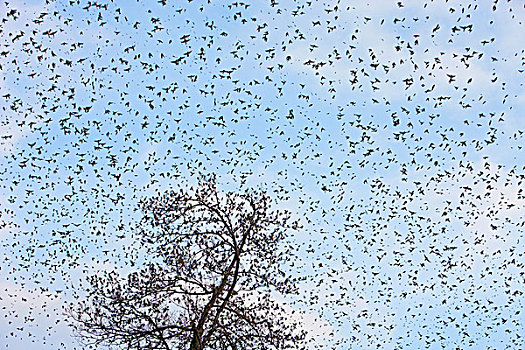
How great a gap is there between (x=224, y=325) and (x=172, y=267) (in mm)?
3073

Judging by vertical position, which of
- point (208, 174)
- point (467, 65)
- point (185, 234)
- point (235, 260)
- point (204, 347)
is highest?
point (467, 65)

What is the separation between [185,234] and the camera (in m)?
21.7

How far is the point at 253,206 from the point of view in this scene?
21562mm

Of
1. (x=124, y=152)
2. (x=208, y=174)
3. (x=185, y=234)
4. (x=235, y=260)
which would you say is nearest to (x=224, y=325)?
(x=235, y=260)

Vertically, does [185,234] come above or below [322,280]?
above

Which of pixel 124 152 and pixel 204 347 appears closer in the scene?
pixel 204 347

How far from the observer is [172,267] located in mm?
20984

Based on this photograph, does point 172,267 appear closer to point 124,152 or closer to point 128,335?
point 128,335

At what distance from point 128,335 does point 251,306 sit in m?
4.65

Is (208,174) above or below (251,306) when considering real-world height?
above

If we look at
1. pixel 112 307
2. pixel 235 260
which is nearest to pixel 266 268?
pixel 235 260

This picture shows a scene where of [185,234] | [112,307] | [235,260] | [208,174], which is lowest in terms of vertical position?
[112,307]

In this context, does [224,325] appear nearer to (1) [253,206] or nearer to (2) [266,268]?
(2) [266,268]

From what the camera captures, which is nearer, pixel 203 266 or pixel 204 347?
pixel 204 347
